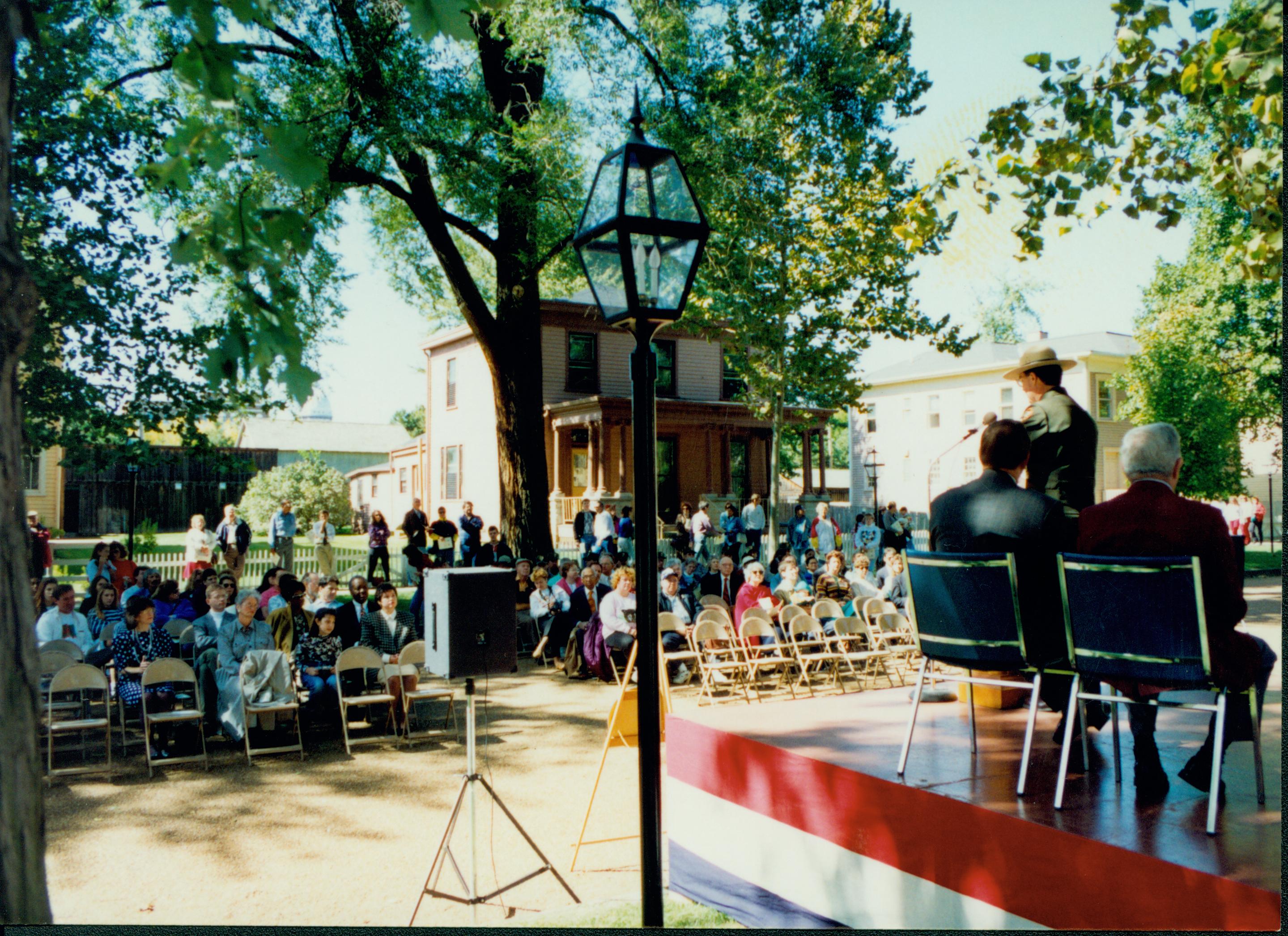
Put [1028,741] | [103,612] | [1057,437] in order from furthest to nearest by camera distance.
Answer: [103,612]
[1057,437]
[1028,741]

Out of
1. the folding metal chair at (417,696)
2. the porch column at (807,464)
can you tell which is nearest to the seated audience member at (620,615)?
the folding metal chair at (417,696)

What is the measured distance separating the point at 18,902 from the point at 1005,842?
10.7 ft

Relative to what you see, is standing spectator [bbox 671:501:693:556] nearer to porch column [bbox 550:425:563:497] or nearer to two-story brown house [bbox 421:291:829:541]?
two-story brown house [bbox 421:291:829:541]

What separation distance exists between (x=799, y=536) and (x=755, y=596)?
8.17 meters

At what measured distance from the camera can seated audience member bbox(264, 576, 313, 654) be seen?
32.0 feet

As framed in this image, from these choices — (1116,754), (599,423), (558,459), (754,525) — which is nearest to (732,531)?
(754,525)

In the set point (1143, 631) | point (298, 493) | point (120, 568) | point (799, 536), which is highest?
point (298, 493)

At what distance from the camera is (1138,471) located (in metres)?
3.77

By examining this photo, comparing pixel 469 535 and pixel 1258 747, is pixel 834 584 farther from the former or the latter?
pixel 1258 747

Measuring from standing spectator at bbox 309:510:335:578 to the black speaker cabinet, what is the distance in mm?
14870

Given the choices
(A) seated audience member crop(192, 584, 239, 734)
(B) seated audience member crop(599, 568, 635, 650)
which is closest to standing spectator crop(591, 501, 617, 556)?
(B) seated audience member crop(599, 568, 635, 650)

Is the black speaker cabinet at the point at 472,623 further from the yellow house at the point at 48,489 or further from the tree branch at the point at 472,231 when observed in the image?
the yellow house at the point at 48,489

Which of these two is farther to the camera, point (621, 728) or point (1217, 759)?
point (621, 728)

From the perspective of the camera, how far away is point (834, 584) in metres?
13.8
